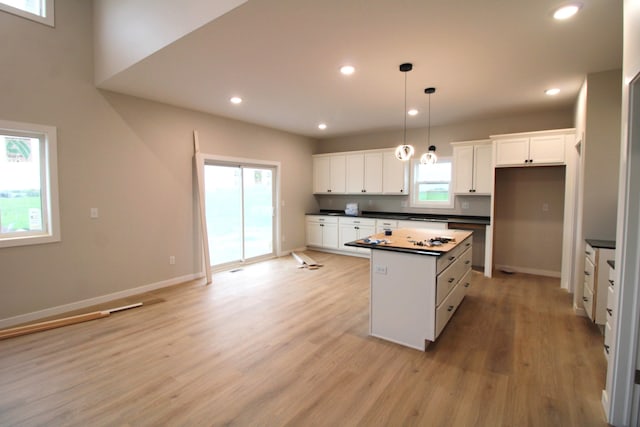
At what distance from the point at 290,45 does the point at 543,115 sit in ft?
15.0

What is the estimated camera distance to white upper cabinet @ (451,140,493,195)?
5.22m

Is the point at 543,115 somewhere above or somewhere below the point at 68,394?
above

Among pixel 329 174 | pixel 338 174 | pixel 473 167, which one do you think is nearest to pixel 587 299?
pixel 473 167

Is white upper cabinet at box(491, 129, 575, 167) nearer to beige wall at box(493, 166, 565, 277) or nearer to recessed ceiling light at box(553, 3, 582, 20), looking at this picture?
beige wall at box(493, 166, 565, 277)

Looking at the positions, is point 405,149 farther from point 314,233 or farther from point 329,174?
point 314,233

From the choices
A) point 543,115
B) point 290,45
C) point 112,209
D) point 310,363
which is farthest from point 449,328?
point 112,209

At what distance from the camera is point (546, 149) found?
4598 mm

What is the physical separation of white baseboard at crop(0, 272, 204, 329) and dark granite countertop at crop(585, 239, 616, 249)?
17.3 ft

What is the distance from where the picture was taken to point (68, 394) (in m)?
2.17

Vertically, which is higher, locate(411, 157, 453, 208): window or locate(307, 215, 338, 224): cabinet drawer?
locate(411, 157, 453, 208): window

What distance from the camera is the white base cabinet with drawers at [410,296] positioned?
271 cm

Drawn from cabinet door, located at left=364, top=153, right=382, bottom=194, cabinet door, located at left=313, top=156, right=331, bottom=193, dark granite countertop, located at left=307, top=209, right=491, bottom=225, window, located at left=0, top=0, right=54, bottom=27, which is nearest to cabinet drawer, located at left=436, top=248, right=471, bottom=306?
dark granite countertop, located at left=307, top=209, right=491, bottom=225

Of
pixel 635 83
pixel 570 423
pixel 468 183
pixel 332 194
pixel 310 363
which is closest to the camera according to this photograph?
pixel 635 83

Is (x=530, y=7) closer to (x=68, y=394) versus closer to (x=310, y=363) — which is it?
(x=310, y=363)
